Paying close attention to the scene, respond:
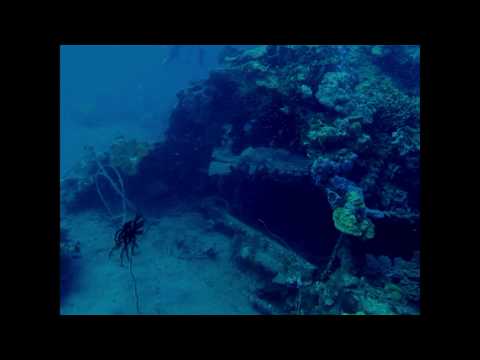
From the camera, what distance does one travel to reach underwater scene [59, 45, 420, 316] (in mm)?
7195

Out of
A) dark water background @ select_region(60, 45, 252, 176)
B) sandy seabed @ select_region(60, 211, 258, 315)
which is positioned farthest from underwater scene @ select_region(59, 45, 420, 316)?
dark water background @ select_region(60, 45, 252, 176)

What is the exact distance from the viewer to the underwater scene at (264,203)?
23.6ft

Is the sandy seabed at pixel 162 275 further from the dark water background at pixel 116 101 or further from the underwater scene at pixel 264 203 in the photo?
the dark water background at pixel 116 101

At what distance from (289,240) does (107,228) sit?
5677mm

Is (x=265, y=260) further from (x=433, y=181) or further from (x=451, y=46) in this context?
(x=451, y=46)

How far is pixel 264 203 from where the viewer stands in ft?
30.0

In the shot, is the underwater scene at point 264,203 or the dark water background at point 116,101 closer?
the underwater scene at point 264,203

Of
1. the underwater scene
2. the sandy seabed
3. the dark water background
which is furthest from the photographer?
the dark water background

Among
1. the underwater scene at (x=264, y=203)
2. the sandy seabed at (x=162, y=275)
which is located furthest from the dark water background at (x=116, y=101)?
the sandy seabed at (x=162, y=275)

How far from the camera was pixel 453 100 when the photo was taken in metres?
3.53

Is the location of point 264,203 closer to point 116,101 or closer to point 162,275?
point 162,275

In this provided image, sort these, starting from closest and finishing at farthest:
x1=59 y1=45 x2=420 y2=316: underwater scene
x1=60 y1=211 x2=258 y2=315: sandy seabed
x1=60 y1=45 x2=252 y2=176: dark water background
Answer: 1. x1=59 y1=45 x2=420 y2=316: underwater scene
2. x1=60 y1=211 x2=258 y2=315: sandy seabed
3. x1=60 y1=45 x2=252 y2=176: dark water background

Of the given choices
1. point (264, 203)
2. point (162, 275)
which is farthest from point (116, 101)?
point (162, 275)

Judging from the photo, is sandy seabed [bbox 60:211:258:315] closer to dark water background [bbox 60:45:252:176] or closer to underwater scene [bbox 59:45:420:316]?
underwater scene [bbox 59:45:420:316]
